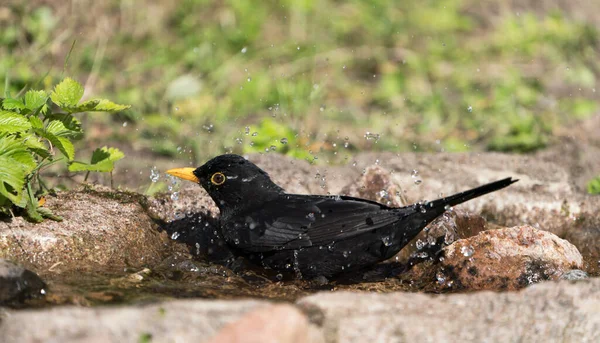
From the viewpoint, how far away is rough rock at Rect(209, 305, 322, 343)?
2.66 meters

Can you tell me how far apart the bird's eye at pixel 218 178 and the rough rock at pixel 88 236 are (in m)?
0.43

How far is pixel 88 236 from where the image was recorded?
4.08 metres

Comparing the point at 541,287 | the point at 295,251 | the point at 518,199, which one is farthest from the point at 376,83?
the point at 541,287

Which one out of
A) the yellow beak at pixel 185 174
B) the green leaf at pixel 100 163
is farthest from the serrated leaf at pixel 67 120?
the yellow beak at pixel 185 174

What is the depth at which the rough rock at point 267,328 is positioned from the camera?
105 inches

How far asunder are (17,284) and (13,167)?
73cm

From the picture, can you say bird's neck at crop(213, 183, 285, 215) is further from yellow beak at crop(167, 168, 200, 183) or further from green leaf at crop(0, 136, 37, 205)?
green leaf at crop(0, 136, 37, 205)

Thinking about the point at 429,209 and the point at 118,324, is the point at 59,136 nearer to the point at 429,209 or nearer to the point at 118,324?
the point at 118,324

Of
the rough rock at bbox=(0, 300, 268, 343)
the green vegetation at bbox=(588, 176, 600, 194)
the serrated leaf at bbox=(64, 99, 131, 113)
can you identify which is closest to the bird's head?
the serrated leaf at bbox=(64, 99, 131, 113)

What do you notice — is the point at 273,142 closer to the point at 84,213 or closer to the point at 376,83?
the point at 84,213

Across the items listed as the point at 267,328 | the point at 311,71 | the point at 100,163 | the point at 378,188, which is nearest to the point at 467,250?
the point at 378,188

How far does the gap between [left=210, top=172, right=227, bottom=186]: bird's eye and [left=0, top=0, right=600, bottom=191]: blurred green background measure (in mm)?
1677

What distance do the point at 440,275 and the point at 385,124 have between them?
13.4 feet

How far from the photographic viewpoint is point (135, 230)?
4.38m
